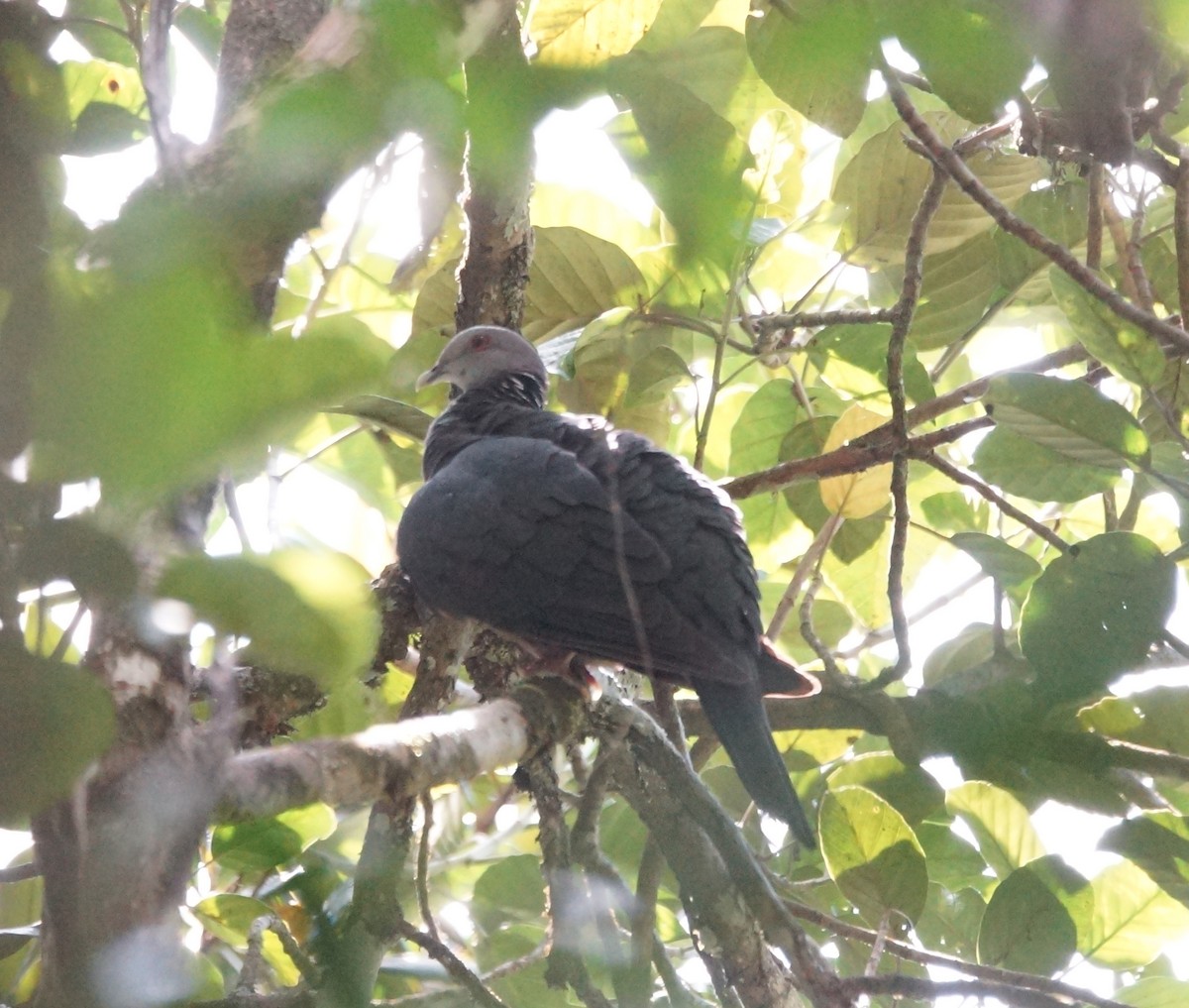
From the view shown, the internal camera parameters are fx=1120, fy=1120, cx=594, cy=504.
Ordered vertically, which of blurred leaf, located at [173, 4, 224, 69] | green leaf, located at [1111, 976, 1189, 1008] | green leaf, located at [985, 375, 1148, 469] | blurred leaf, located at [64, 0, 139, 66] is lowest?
green leaf, located at [1111, 976, 1189, 1008]

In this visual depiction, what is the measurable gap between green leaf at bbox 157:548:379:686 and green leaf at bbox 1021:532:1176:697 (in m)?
1.65

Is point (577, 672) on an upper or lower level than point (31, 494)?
upper

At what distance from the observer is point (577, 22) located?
6.26 ft

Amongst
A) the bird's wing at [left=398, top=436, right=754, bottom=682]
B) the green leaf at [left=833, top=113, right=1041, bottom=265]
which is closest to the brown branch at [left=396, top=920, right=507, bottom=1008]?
the bird's wing at [left=398, top=436, right=754, bottom=682]

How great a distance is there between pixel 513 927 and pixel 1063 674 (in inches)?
48.7

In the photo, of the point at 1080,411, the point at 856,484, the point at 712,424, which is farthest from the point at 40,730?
the point at 712,424

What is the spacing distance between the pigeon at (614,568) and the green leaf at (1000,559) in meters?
→ 0.47

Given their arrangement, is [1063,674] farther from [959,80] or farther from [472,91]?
[472,91]

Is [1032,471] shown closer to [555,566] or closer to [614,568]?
[614,568]

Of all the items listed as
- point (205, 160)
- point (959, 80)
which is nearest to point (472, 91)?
point (959, 80)

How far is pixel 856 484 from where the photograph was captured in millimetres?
2721

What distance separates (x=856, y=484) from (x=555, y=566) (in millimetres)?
774

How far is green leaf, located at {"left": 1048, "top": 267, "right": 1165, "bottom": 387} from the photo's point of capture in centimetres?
209

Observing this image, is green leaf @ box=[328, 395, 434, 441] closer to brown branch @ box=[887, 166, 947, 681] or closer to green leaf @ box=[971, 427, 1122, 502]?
brown branch @ box=[887, 166, 947, 681]
